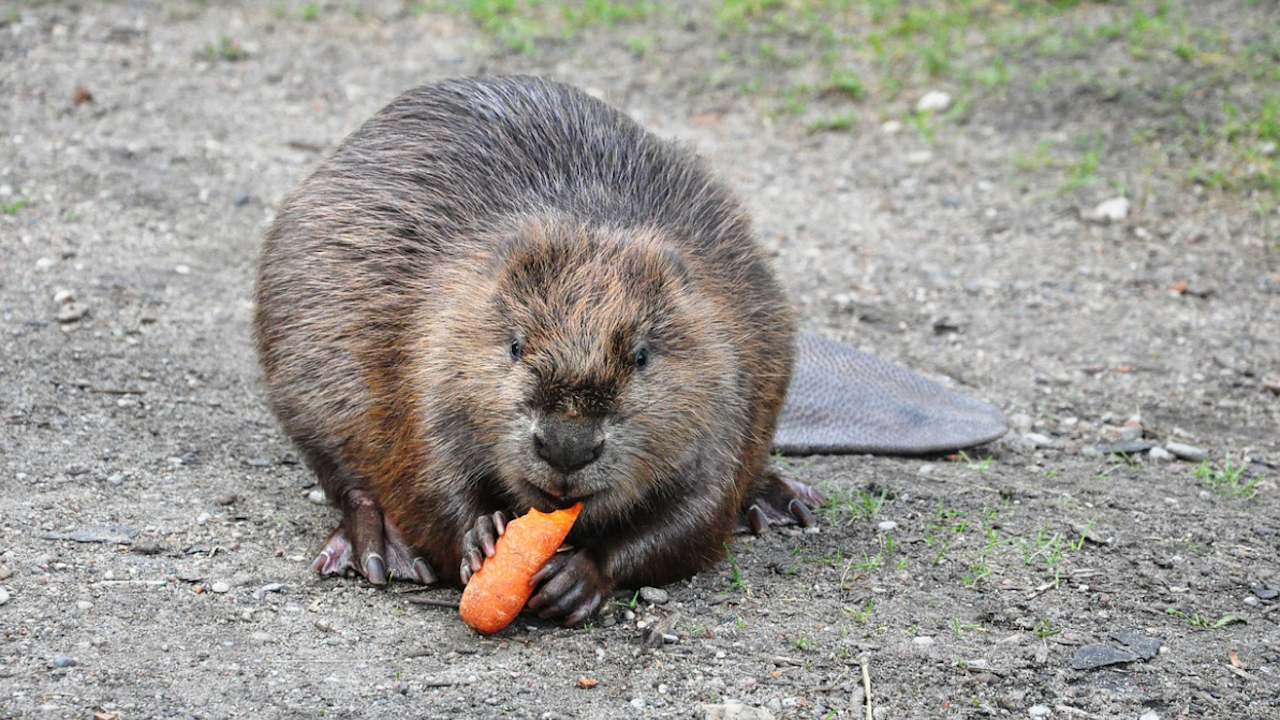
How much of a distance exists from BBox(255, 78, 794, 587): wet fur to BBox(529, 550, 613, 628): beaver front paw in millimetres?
54

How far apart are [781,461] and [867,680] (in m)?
1.31

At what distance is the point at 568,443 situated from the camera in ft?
8.39

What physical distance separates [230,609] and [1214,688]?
1998mm

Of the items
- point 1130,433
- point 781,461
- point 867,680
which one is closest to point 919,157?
point 1130,433

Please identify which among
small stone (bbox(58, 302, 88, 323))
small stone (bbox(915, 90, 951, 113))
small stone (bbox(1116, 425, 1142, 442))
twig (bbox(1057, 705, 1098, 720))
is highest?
small stone (bbox(915, 90, 951, 113))

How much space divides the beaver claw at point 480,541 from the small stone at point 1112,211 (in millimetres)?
3469

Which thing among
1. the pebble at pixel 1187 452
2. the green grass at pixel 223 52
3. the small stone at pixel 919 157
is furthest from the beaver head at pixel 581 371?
the green grass at pixel 223 52

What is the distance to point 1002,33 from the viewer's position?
22.1ft

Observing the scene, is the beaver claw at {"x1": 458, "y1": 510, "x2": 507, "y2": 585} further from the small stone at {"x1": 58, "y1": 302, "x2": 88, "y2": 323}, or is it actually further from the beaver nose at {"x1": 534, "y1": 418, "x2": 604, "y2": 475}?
the small stone at {"x1": 58, "y1": 302, "x2": 88, "y2": 323}

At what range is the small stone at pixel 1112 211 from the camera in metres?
5.54

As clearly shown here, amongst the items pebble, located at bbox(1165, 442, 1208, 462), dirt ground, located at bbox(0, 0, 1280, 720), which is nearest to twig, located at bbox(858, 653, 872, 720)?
dirt ground, located at bbox(0, 0, 1280, 720)

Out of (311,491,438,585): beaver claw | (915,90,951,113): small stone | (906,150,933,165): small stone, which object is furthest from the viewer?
(915,90,951,113): small stone

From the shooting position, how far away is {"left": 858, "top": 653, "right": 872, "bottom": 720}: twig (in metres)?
2.62

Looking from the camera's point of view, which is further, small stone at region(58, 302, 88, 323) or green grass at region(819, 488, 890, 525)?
small stone at region(58, 302, 88, 323)
